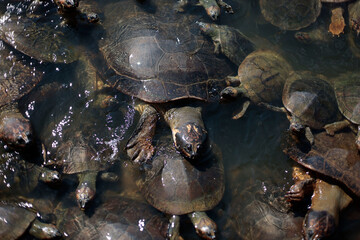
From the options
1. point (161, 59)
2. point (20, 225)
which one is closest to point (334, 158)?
point (161, 59)

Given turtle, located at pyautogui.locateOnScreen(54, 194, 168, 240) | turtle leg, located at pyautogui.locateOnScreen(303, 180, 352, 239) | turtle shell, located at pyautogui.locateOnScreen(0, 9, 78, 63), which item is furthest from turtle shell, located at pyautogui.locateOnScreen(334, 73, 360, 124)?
turtle shell, located at pyautogui.locateOnScreen(0, 9, 78, 63)

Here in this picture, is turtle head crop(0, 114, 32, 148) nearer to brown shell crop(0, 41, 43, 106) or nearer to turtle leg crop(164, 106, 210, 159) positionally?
brown shell crop(0, 41, 43, 106)

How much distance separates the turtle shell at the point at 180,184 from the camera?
16.0ft

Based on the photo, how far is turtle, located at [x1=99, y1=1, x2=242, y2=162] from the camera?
18.0 feet

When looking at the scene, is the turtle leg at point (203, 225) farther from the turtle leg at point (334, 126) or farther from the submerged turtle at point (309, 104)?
the turtle leg at point (334, 126)

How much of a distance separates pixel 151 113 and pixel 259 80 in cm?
230

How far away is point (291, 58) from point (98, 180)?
Answer: 5.06 meters

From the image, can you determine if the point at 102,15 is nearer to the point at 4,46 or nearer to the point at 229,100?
the point at 4,46

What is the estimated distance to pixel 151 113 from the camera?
579 centimetres

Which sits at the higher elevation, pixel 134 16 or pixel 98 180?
pixel 134 16

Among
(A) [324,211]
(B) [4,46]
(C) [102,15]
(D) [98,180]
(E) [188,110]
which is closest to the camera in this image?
(A) [324,211]

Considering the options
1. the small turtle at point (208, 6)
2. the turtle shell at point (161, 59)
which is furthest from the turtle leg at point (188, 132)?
the small turtle at point (208, 6)

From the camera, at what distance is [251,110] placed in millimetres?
6309

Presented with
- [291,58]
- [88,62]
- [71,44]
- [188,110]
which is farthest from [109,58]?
[291,58]
